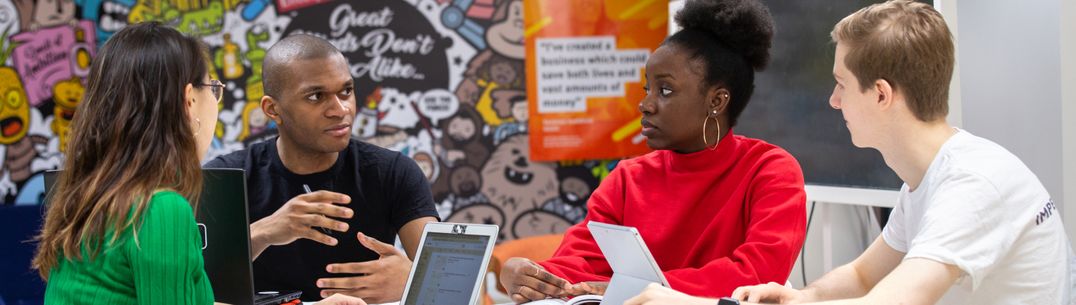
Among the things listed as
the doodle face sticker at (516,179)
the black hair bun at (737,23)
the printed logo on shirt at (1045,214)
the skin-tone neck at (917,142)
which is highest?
the black hair bun at (737,23)

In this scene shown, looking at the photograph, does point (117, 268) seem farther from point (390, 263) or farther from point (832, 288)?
point (832, 288)

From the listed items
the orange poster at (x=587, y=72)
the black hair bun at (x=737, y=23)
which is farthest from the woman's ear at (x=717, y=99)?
the orange poster at (x=587, y=72)

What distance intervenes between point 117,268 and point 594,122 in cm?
303

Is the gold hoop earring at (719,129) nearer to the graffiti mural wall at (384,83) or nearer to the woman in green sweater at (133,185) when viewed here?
the woman in green sweater at (133,185)

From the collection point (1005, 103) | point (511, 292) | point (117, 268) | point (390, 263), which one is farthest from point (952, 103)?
point (117, 268)

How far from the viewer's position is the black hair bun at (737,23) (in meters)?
2.12

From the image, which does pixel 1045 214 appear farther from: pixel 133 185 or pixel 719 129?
pixel 133 185

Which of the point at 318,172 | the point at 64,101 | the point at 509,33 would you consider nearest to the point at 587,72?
the point at 509,33

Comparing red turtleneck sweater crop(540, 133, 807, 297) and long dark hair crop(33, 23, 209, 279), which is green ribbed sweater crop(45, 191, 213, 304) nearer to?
long dark hair crop(33, 23, 209, 279)

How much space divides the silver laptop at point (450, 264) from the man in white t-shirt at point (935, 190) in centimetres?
32

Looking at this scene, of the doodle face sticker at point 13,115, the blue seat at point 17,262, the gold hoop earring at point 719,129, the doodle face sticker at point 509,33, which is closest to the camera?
the gold hoop earring at point 719,129

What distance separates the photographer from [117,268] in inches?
59.0

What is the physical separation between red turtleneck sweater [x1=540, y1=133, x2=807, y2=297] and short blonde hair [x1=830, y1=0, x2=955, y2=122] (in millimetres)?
429

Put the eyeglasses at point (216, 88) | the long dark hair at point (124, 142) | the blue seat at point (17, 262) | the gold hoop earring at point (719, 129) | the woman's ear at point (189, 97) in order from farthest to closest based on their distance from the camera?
the blue seat at point (17, 262) < the gold hoop earring at point (719, 129) < the eyeglasses at point (216, 88) < the woman's ear at point (189, 97) < the long dark hair at point (124, 142)
